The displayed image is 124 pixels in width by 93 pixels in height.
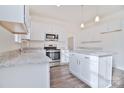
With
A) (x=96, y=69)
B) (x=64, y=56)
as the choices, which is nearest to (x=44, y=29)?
(x=64, y=56)

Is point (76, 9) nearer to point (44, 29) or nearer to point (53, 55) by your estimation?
point (44, 29)

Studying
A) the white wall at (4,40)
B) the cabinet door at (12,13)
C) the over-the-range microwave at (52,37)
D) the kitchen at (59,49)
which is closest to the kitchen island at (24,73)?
the kitchen at (59,49)

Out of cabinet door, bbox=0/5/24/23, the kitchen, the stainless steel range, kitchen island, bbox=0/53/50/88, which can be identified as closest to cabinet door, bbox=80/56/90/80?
the kitchen

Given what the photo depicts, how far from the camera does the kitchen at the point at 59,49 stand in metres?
1.31

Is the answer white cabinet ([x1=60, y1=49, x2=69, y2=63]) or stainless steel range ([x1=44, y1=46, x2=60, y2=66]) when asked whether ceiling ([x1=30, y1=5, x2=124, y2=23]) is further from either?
white cabinet ([x1=60, y1=49, x2=69, y2=63])

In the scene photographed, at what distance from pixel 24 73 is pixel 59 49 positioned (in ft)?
12.7

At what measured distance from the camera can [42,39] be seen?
16.0 feet

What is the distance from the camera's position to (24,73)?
4.44 ft

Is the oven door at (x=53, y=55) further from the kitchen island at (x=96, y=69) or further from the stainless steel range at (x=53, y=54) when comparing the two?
the kitchen island at (x=96, y=69)

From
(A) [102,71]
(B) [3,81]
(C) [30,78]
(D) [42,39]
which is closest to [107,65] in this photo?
(A) [102,71]

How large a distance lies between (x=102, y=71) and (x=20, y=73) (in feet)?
5.74

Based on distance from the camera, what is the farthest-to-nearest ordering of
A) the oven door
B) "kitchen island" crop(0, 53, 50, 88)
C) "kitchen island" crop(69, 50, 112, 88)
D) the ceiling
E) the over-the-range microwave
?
the over-the-range microwave
the oven door
the ceiling
"kitchen island" crop(69, 50, 112, 88)
"kitchen island" crop(0, 53, 50, 88)

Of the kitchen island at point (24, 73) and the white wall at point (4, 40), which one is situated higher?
the white wall at point (4, 40)

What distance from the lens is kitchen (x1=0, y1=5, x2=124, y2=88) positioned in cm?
131
